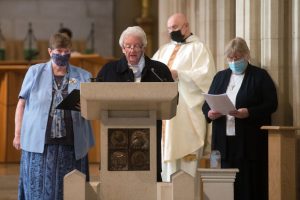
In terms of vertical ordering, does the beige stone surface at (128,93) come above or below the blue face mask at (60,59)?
below

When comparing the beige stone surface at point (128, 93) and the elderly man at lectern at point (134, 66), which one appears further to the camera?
the elderly man at lectern at point (134, 66)

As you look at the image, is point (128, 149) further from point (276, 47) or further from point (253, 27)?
point (253, 27)

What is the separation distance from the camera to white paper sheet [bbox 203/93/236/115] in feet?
26.5

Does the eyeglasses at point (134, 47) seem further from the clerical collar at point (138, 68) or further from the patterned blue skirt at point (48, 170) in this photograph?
the patterned blue skirt at point (48, 170)

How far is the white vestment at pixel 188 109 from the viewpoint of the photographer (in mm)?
9945

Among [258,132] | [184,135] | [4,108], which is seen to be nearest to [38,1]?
[4,108]

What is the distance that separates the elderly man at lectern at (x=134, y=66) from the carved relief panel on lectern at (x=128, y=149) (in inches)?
30.4

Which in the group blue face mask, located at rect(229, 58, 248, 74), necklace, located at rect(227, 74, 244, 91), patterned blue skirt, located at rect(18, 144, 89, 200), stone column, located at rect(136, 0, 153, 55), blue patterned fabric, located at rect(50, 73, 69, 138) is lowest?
patterned blue skirt, located at rect(18, 144, 89, 200)

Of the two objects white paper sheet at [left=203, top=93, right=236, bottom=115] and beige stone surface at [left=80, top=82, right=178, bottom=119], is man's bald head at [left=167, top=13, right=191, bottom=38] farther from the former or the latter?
beige stone surface at [left=80, top=82, right=178, bottom=119]

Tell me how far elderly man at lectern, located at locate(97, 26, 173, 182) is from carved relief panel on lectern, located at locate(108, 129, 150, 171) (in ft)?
2.54

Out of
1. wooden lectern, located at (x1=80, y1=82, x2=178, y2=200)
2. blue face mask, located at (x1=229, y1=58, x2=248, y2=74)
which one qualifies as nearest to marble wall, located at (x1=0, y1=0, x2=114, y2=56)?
blue face mask, located at (x1=229, y1=58, x2=248, y2=74)

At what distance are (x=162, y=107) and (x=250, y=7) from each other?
2921 mm

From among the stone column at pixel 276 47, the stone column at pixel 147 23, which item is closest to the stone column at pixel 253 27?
the stone column at pixel 276 47

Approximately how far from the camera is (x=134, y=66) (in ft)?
24.8
